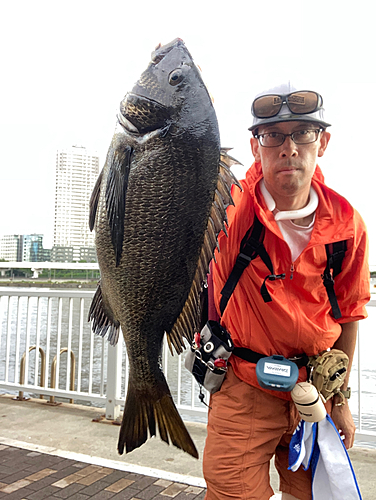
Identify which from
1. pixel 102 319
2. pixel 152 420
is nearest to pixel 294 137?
pixel 102 319

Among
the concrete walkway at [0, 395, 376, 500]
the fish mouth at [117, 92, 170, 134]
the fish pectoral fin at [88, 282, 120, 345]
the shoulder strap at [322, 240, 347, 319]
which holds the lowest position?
the concrete walkway at [0, 395, 376, 500]

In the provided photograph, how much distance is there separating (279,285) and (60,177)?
1.20 metres

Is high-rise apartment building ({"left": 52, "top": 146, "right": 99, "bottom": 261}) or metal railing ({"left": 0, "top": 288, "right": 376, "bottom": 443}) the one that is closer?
high-rise apartment building ({"left": 52, "top": 146, "right": 99, "bottom": 261})

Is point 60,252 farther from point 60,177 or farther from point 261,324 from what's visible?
point 261,324

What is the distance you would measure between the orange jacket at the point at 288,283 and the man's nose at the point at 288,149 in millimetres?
224

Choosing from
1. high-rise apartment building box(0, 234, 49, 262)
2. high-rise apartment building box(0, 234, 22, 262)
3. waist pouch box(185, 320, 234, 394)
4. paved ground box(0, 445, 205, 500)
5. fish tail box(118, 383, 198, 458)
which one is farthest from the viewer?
paved ground box(0, 445, 205, 500)

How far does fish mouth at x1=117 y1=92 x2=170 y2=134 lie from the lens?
141 centimetres

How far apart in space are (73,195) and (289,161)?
3.45 feet

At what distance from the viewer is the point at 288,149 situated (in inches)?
84.8

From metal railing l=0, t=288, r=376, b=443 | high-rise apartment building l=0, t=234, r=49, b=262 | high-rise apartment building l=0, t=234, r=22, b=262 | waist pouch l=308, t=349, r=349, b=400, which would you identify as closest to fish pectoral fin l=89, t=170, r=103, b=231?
high-rise apartment building l=0, t=234, r=49, b=262

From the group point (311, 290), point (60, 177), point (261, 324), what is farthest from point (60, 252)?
point (311, 290)

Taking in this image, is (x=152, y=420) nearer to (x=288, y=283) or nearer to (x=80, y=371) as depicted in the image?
(x=288, y=283)

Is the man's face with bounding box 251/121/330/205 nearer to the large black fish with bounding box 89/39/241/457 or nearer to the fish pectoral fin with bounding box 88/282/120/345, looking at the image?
the large black fish with bounding box 89/39/241/457

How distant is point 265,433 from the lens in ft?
7.43
